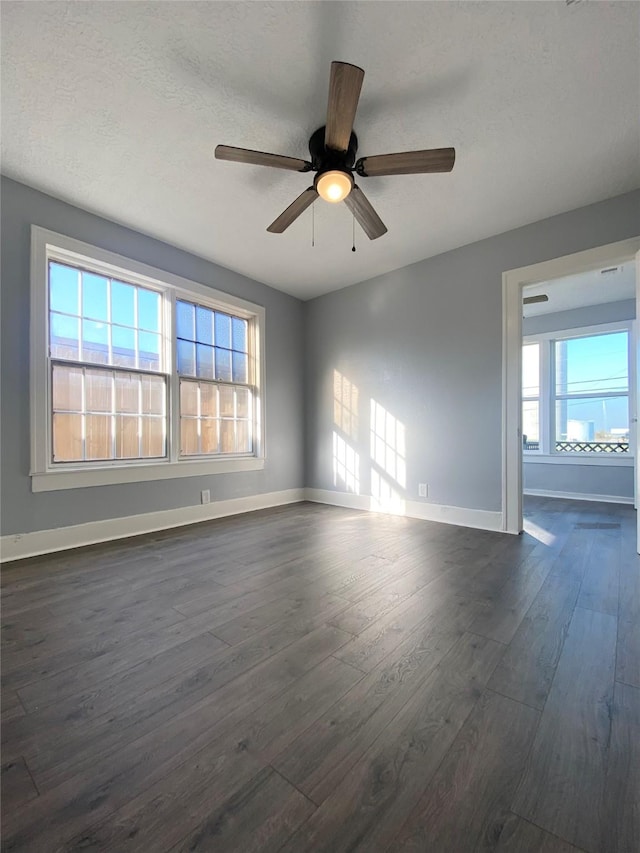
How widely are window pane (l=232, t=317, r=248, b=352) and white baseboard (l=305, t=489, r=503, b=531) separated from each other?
83.9 inches

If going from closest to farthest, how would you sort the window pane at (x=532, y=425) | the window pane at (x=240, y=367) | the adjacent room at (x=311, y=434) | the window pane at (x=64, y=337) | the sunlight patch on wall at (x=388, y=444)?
the adjacent room at (x=311, y=434) < the window pane at (x=64, y=337) < the sunlight patch on wall at (x=388, y=444) < the window pane at (x=240, y=367) < the window pane at (x=532, y=425)

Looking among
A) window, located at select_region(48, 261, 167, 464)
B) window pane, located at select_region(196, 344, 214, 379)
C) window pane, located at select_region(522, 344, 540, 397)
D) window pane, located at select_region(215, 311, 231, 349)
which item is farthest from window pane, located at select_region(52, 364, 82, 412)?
window pane, located at select_region(522, 344, 540, 397)

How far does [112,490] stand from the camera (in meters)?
3.02

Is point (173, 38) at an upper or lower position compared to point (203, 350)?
upper

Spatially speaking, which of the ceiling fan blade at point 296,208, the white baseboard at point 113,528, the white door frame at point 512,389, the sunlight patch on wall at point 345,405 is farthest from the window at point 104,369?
the white door frame at point 512,389

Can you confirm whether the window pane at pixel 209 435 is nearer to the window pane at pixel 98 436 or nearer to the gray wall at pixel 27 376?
the gray wall at pixel 27 376

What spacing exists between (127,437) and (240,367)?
1527mm

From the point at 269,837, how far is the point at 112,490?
2.84 metres

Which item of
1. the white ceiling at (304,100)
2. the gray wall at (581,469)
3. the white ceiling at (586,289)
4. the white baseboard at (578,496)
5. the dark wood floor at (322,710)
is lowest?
the white baseboard at (578,496)

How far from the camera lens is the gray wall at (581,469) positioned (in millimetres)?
4586

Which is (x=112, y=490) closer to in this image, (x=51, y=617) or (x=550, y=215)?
(x=51, y=617)

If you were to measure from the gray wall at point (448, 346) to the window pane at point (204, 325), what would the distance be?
61.3 inches

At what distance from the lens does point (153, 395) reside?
3385mm

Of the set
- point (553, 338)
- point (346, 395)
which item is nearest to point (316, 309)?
point (346, 395)
